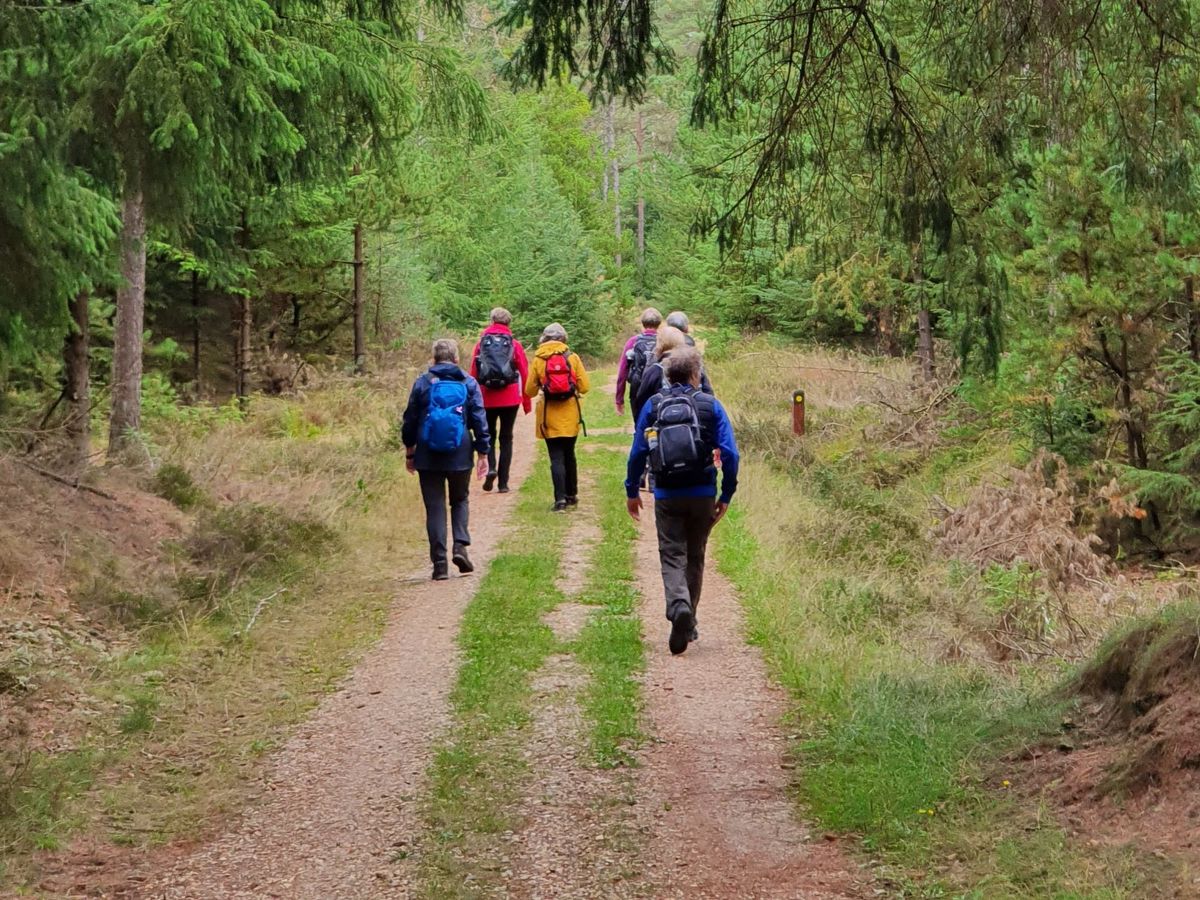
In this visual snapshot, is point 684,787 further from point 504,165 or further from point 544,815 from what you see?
point 504,165

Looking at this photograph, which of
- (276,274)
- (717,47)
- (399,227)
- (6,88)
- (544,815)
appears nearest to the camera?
(544,815)

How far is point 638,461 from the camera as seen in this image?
806 centimetres

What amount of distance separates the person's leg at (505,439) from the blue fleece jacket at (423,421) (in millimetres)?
3436

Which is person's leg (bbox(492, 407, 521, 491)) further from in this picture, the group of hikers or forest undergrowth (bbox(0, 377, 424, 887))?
forest undergrowth (bbox(0, 377, 424, 887))

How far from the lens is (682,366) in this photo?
25.6 feet

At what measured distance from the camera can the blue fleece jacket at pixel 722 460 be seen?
7.65 meters

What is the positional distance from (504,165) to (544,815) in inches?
1817

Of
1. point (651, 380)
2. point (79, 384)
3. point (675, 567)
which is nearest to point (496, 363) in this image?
point (651, 380)

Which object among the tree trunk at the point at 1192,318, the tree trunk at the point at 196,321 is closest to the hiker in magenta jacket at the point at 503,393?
the tree trunk at the point at 1192,318

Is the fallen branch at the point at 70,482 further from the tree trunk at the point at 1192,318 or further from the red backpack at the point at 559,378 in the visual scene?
the tree trunk at the point at 1192,318

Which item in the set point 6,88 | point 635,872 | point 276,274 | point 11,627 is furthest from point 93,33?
point 276,274

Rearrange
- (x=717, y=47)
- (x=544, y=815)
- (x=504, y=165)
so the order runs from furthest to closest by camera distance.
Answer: (x=504, y=165) → (x=717, y=47) → (x=544, y=815)

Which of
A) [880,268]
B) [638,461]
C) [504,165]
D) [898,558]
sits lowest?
[898,558]

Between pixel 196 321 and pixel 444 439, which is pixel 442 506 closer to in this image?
pixel 444 439
